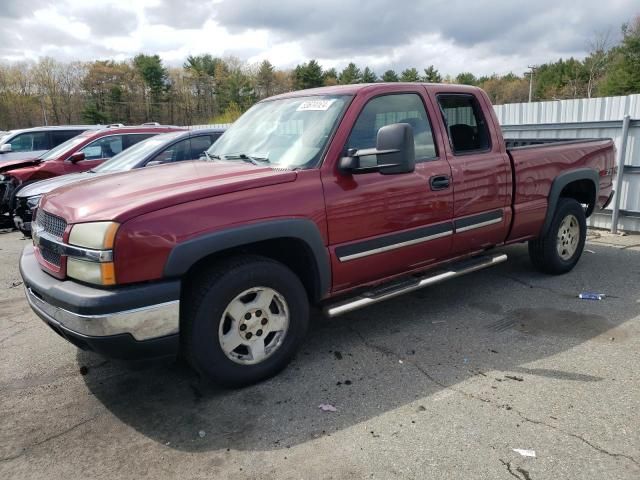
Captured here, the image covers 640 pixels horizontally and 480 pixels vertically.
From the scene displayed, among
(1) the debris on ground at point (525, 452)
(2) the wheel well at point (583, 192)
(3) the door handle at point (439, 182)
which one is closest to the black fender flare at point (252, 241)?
(3) the door handle at point (439, 182)

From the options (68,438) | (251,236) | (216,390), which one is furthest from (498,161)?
(68,438)

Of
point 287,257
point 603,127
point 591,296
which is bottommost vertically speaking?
point 591,296

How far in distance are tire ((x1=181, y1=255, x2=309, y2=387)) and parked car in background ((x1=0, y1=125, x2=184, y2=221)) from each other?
7.38 metres

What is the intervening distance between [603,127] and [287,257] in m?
6.28

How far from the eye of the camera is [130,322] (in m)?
2.66

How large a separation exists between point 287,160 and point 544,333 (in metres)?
2.45

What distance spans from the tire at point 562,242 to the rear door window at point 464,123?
1.30 m

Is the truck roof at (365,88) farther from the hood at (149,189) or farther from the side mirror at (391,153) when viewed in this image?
the hood at (149,189)

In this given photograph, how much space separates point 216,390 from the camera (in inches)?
128

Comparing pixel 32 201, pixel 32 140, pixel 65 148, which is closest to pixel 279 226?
pixel 32 201

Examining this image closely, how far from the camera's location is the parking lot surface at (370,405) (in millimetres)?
2508

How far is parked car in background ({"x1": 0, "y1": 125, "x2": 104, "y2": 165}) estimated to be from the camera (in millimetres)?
11898

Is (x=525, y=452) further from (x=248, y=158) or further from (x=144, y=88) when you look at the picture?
(x=144, y=88)

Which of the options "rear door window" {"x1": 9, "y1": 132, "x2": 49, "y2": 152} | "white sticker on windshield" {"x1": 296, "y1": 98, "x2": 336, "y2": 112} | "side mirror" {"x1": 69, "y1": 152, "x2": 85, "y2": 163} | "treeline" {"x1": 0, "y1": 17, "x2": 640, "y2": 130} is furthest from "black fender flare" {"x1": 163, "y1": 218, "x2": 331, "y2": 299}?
"treeline" {"x1": 0, "y1": 17, "x2": 640, "y2": 130}
